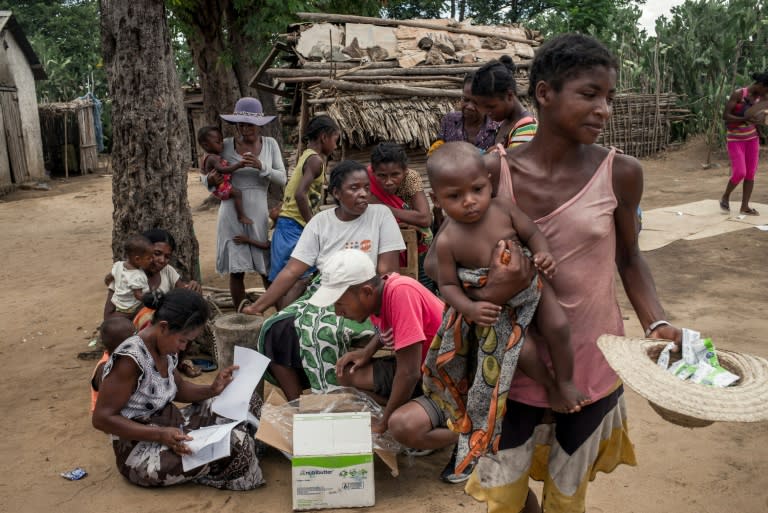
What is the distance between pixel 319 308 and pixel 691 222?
249 inches

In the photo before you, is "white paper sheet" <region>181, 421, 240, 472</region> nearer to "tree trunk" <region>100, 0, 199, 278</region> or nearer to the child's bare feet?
the child's bare feet

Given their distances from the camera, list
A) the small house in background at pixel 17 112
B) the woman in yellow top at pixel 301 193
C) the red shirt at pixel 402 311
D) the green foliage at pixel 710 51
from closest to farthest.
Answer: the red shirt at pixel 402 311
the woman in yellow top at pixel 301 193
the green foliage at pixel 710 51
the small house in background at pixel 17 112

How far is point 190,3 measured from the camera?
8734mm

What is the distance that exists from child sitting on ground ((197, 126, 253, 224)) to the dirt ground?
5.17 feet

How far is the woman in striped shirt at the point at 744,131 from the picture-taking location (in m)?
→ 7.95

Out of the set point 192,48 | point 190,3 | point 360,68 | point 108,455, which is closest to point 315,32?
point 360,68

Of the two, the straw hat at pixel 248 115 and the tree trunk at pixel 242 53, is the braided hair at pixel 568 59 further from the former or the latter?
the tree trunk at pixel 242 53

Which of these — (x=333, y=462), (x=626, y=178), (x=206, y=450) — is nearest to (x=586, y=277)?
(x=626, y=178)

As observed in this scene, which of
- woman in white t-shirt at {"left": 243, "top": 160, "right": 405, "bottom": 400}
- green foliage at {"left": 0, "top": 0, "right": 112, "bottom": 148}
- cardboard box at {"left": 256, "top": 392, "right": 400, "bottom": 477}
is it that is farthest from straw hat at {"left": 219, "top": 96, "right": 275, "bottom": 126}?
green foliage at {"left": 0, "top": 0, "right": 112, "bottom": 148}

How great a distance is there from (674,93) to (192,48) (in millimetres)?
9892

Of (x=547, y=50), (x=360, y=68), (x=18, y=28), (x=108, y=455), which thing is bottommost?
(x=108, y=455)

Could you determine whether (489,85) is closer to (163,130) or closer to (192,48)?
(163,130)

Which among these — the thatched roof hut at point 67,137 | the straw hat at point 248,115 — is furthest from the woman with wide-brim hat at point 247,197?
the thatched roof hut at point 67,137

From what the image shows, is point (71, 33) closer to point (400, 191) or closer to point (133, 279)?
point (133, 279)
